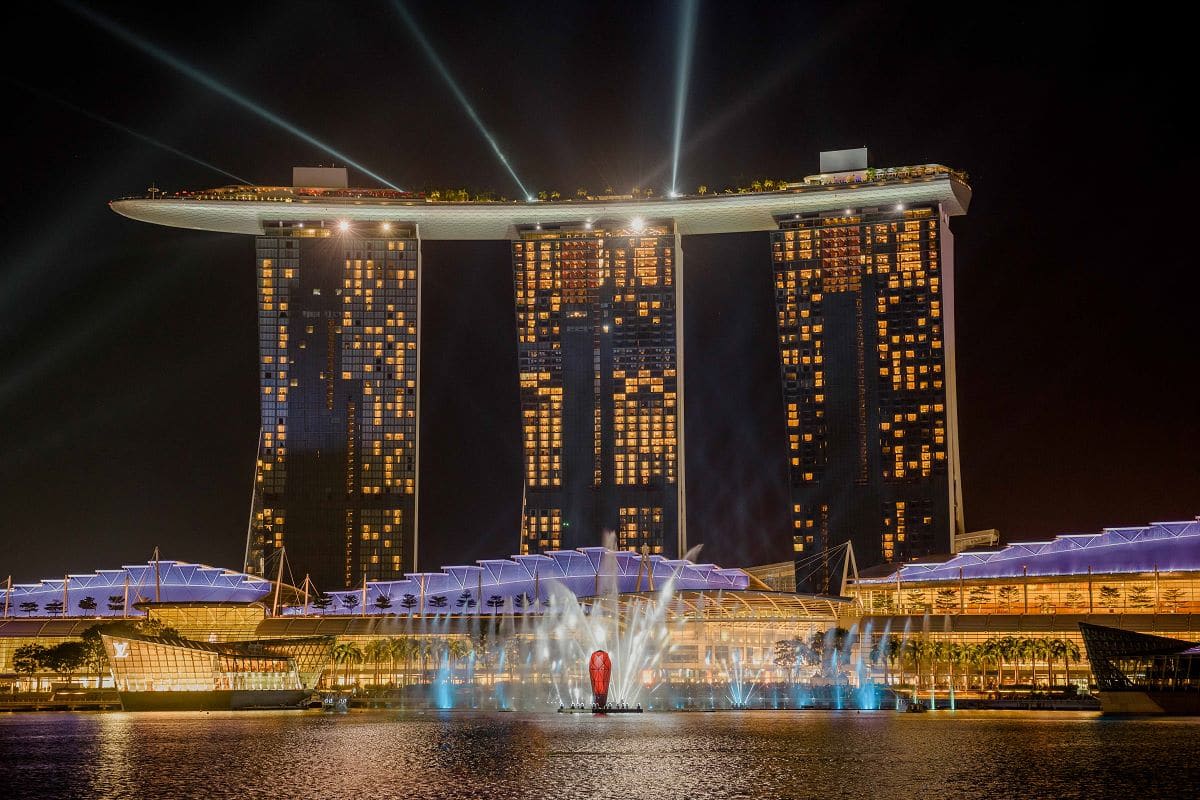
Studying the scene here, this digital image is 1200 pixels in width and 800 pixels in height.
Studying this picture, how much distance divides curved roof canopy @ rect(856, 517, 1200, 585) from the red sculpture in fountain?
66319mm

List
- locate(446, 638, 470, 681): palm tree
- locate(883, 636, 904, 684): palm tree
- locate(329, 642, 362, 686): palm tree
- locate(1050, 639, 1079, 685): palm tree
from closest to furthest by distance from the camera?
1. locate(1050, 639, 1079, 685): palm tree
2. locate(883, 636, 904, 684): palm tree
3. locate(329, 642, 362, 686): palm tree
4. locate(446, 638, 470, 681): palm tree

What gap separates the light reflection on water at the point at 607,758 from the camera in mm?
62094

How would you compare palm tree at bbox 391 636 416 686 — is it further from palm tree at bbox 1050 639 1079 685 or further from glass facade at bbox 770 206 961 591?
palm tree at bbox 1050 639 1079 685

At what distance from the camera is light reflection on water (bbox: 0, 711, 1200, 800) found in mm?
62094

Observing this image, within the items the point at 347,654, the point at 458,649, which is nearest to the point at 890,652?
the point at 458,649

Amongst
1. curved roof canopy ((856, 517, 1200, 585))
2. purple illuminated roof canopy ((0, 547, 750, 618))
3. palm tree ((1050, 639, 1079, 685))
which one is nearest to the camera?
palm tree ((1050, 639, 1079, 685))

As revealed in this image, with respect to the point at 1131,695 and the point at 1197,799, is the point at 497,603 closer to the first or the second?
the point at 1131,695

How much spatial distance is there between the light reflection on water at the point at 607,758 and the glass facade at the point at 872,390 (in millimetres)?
85271

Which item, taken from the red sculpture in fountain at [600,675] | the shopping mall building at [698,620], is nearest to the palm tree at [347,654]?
the shopping mall building at [698,620]

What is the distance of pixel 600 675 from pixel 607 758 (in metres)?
36.3

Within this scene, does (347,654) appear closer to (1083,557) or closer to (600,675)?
(600,675)

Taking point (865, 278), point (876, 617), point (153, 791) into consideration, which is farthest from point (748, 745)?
point (865, 278)

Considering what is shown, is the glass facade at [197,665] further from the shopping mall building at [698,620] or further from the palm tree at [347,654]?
the palm tree at [347,654]

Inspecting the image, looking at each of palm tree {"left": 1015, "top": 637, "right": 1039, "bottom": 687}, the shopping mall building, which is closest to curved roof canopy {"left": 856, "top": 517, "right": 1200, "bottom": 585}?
the shopping mall building
